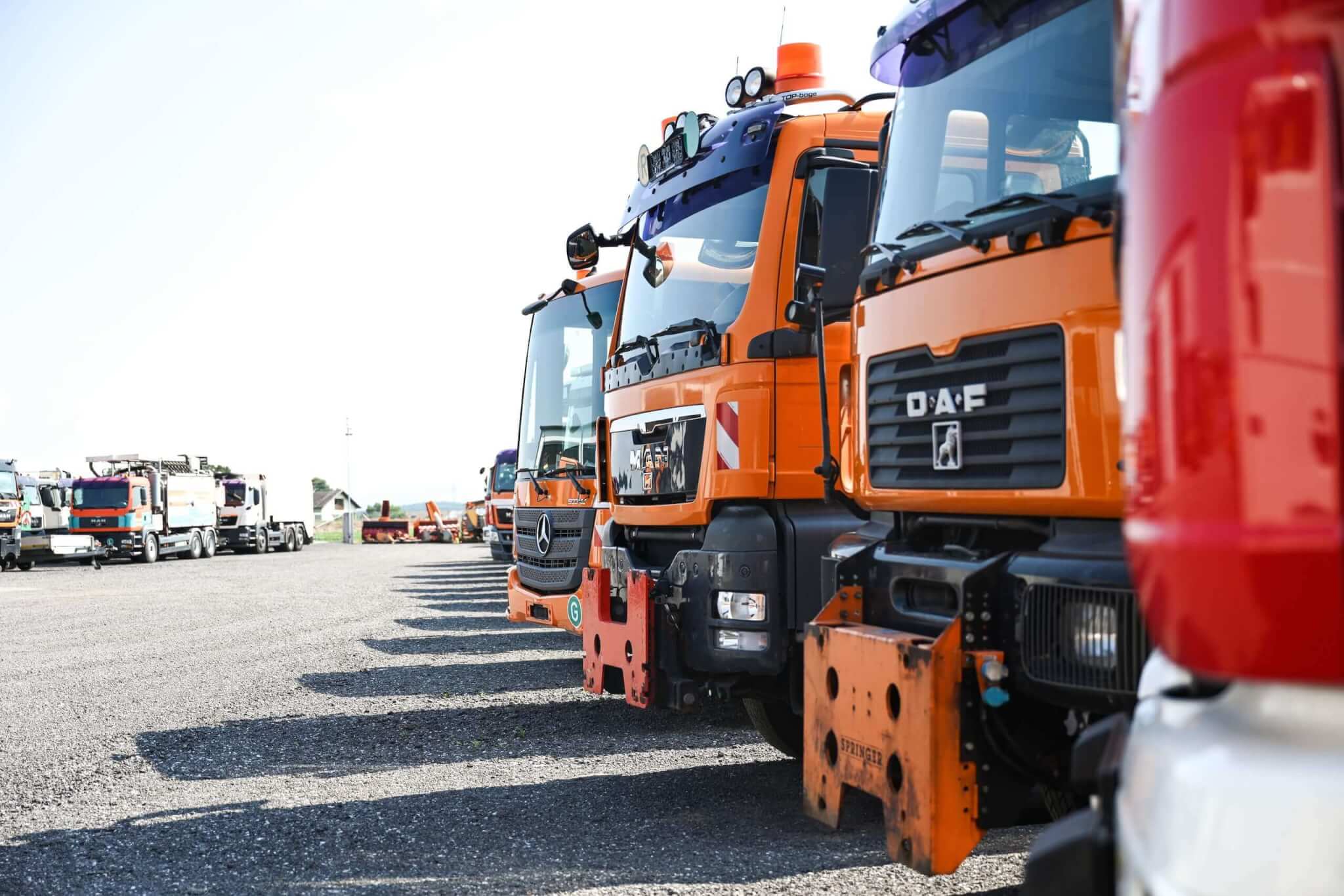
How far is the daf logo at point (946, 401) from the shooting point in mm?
3229

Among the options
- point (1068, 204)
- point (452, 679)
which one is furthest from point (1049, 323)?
point (452, 679)

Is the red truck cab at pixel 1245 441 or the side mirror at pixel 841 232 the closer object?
the red truck cab at pixel 1245 441

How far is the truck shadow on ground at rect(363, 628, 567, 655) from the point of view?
11859mm

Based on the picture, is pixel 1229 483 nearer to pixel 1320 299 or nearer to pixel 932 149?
pixel 1320 299

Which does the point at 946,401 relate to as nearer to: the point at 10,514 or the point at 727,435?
the point at 727,435

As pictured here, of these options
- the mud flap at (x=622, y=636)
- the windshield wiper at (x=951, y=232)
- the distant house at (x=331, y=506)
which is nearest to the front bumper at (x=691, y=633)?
the mud flap at (x=622, y=636)

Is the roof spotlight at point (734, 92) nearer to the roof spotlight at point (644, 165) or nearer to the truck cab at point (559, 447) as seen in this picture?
the roof spotlight at point (644, 165)

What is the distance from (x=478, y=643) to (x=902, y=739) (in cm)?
990

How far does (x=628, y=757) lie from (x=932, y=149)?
13.4 ft

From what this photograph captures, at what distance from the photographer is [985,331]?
10.4ft

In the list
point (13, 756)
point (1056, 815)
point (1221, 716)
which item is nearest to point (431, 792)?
point (13, 756)

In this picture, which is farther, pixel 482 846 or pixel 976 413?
pixel 482 846

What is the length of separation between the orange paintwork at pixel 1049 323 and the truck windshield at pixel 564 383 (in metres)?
5.93

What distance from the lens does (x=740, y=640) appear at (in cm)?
519
